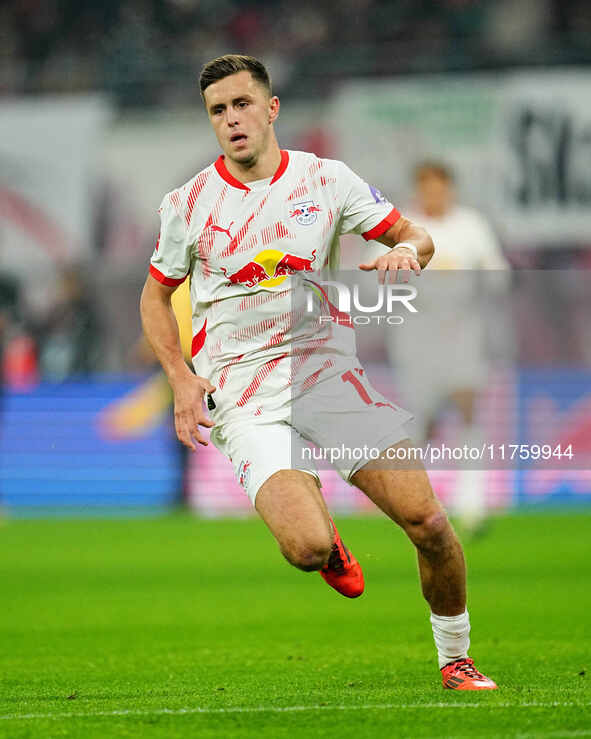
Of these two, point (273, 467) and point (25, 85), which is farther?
point (25, 85)

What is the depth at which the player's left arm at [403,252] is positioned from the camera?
5266 millimetres

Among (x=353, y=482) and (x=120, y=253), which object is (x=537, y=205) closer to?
(x=120, y=253)

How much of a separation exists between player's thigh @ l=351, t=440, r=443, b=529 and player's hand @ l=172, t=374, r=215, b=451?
0.63m

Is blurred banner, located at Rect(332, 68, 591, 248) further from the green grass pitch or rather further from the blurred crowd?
the green grass pitch

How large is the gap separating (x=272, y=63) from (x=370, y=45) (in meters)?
2.33

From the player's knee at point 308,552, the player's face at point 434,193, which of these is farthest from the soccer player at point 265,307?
the player's face at point 434,193

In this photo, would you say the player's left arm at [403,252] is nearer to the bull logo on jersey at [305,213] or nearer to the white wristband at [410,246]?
the white wristband at [410,246]

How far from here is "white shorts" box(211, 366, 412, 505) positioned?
217 inches

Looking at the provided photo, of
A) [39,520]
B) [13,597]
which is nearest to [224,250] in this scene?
[13,597]

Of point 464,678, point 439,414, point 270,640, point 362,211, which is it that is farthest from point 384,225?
point 439,414

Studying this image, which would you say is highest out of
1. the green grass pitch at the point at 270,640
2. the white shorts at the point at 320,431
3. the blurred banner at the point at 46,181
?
the blurred banner at the point at 46,181

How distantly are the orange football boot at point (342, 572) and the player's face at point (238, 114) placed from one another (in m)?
1.58


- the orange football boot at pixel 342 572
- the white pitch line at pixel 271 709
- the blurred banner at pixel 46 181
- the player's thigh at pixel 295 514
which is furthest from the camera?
the blurred banner at pixel 46 181

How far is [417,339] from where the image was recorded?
11.9m
